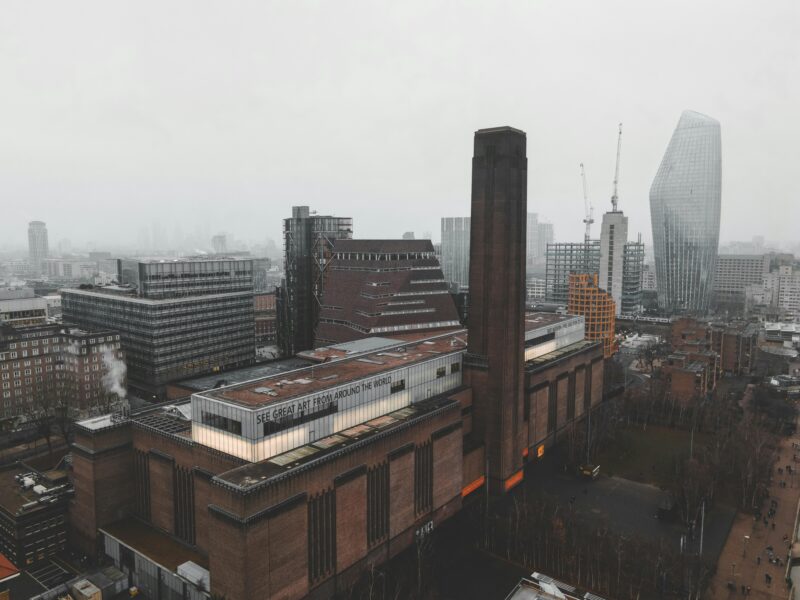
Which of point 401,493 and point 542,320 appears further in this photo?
point 542,320

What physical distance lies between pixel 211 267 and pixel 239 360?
22.1 m

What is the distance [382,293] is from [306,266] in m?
28.8

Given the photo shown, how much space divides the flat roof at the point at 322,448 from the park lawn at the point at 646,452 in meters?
32.0

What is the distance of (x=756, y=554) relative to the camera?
61906mm

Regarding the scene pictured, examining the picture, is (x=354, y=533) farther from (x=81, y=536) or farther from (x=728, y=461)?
(x=728, y=461)

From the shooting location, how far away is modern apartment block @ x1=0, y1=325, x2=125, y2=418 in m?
101

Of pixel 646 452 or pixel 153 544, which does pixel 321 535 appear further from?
pixel 646 452

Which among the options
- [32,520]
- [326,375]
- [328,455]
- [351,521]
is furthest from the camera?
[326,375]

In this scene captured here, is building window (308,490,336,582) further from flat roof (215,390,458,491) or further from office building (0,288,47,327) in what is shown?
office building (0,288,47,327)

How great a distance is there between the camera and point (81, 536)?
6028 cm

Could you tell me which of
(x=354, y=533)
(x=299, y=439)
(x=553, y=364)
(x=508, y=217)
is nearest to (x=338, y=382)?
(x=299, y=439)

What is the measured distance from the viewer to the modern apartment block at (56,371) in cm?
10131

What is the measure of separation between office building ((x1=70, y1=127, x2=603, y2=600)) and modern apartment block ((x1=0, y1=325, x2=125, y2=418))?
47906 mm

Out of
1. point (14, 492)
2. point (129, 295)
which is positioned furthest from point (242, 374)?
point (129, 295)
